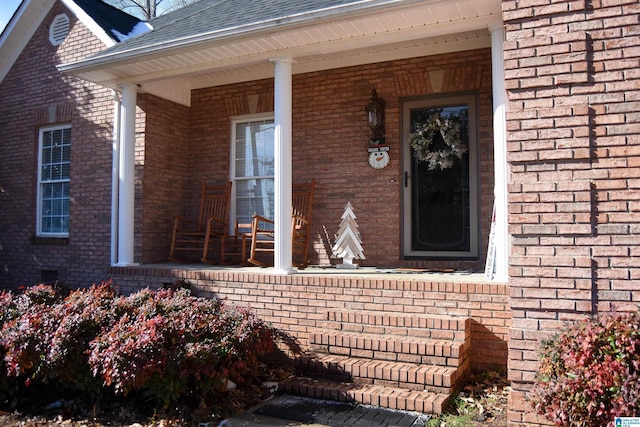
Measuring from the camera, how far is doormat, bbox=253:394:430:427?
3.75 metres

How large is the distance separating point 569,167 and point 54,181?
24.8ft

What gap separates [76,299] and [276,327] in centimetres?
199

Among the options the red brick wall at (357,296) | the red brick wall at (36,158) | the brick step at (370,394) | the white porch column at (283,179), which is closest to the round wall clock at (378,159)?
the white porch column at (283,179)

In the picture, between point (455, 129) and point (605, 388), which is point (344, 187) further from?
point (605, 388)

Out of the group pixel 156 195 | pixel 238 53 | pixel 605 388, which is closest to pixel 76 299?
pixel 156 195

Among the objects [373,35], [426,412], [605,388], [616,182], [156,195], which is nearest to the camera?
[605,388]

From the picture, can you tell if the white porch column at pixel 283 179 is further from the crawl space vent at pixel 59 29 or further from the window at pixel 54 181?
the crawl space vent at pixel 59 29

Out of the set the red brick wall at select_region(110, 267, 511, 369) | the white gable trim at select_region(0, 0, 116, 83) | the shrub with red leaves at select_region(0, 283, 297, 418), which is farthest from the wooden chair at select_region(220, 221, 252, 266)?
the white gable trim at select_region(0, 0, 116, 83)

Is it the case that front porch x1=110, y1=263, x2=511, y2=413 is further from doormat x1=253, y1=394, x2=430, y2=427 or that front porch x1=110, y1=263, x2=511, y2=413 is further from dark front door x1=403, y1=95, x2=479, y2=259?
dark front door x1=403, y1=95, x2=479, y2=259

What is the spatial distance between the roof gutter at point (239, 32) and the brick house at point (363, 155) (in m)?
0.02

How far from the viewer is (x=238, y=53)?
6.14 m

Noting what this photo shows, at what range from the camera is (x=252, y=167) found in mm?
7832

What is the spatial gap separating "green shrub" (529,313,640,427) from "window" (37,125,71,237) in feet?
23.7

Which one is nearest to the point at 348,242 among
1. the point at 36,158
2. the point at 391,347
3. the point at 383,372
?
the point at 391,347
